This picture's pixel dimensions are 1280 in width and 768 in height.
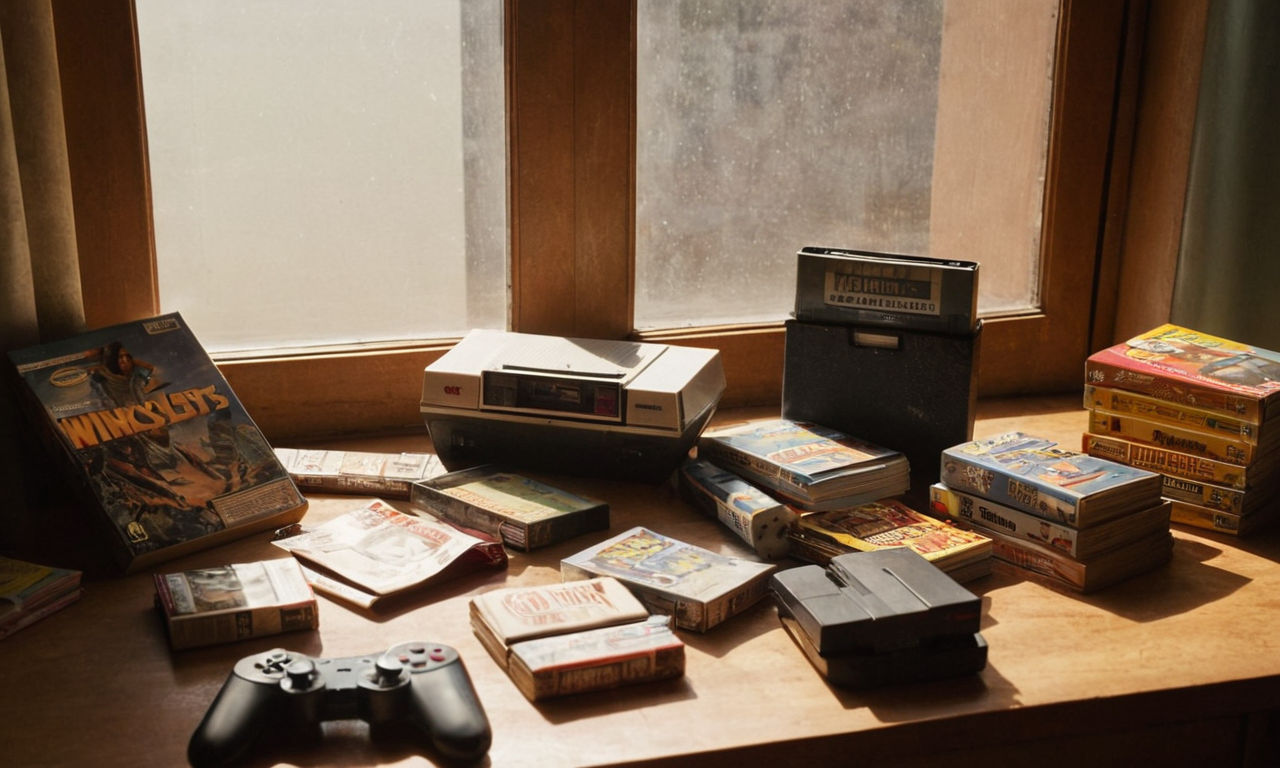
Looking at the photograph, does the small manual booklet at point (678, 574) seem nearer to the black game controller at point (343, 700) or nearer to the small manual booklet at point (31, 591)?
the black game controller at point (343, 700)

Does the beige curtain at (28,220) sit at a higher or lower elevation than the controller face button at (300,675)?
higher

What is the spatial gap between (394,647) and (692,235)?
88 centimetres

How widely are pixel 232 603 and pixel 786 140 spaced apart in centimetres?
101

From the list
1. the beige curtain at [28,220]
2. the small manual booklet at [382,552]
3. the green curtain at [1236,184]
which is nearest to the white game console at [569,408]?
the small manual booklet at [382,552]

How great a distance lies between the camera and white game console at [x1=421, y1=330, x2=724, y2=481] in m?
1.32

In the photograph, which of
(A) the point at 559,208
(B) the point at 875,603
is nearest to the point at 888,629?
(B) the point at 875,603

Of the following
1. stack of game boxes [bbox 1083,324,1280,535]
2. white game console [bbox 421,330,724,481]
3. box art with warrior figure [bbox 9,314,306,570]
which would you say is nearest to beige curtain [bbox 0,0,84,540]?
box art with warrior figure [bbox 9,314,306,570]

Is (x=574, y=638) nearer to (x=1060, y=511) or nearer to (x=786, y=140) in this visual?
(x=1060, y=511)

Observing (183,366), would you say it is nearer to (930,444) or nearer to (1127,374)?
(930,444)

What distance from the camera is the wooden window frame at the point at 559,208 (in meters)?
1.36

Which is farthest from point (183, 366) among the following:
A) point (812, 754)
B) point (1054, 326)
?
point (1054, 326)

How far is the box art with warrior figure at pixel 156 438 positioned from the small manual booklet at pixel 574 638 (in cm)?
34

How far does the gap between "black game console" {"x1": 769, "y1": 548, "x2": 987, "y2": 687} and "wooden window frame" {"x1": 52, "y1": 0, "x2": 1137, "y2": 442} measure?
0.69m

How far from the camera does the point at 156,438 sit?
1.24 meters
